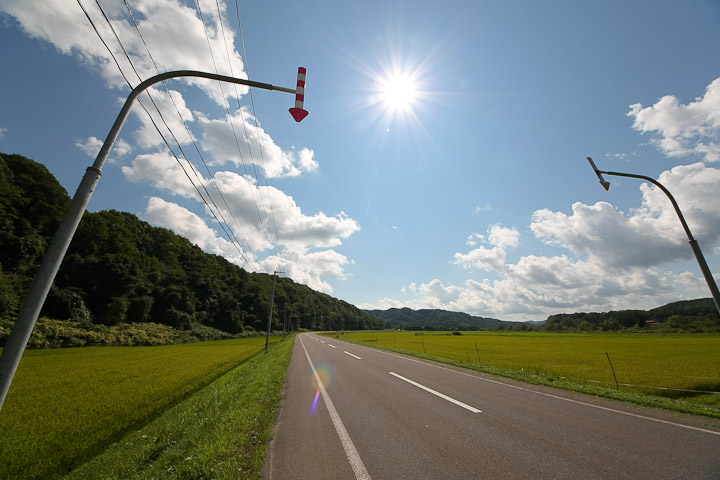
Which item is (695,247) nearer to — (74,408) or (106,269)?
(74,408)

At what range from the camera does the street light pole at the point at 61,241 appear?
2619mm

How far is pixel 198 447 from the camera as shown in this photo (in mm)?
4613

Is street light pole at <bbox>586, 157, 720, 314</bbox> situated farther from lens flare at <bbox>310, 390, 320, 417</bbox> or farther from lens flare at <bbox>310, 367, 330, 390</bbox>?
lens flare at <bbox>310, 367, 330, 390</bbox>

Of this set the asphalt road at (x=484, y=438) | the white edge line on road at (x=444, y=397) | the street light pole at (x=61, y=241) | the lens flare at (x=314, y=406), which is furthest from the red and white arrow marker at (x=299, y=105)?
the white edge line on road at (x=444, y=397)

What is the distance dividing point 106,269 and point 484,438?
57.8 meters

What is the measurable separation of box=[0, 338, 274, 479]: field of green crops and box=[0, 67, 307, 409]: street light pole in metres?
4.56

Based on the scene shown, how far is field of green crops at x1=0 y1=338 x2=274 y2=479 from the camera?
18.3 ft

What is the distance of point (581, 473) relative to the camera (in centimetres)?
381

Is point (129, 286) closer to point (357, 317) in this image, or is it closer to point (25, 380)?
point (25, 380)

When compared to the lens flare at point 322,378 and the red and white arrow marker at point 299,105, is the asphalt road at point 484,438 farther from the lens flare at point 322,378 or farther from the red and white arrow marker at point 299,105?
the red and white arrow marker at point 299,105

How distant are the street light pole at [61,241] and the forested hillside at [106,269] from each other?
33.2 metres

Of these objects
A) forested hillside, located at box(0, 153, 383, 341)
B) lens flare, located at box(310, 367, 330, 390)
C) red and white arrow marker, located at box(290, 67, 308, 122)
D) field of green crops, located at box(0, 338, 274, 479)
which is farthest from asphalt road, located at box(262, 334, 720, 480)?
forested hillside, located at box(0, 153, 383, 341)

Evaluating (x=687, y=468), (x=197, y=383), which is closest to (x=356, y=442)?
(x=687, y=468)

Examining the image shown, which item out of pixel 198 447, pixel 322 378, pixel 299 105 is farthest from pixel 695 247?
pixel 322 378
